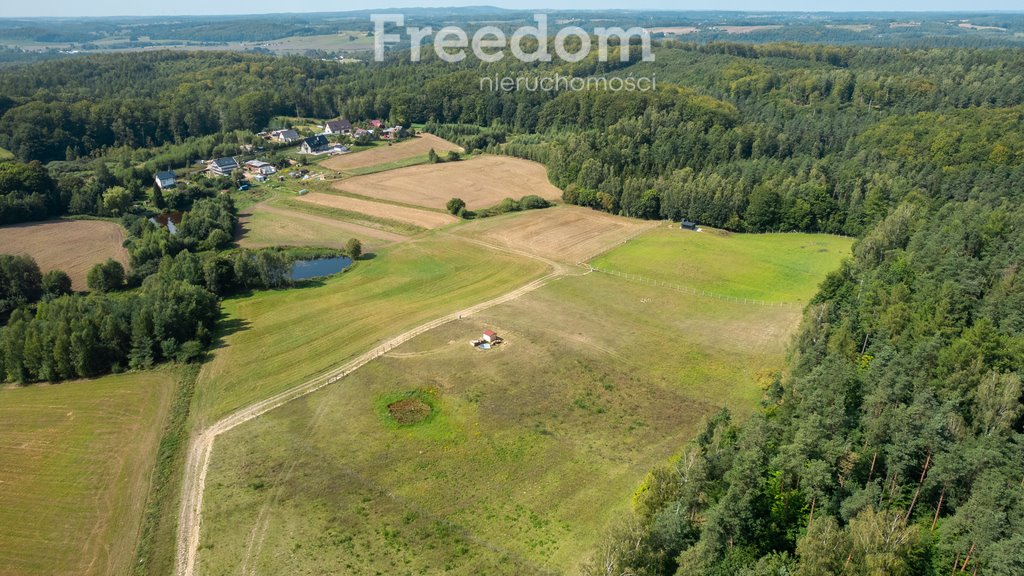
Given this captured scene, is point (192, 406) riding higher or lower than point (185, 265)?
lower

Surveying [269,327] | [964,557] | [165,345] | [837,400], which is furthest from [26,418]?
[964,557]

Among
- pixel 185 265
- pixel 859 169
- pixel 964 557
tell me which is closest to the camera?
pixel 964 557

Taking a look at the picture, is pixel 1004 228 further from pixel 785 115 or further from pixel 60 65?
pixel 60 65

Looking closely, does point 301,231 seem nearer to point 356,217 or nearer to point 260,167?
point 356,217

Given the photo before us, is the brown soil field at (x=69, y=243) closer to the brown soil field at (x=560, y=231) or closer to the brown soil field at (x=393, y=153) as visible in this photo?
the brown soil field at (x=393, y=153)

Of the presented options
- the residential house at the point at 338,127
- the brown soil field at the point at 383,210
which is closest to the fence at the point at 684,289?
the brown soil field at the point at 383,210

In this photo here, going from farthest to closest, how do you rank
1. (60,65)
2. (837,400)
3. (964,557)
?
(60,65) → (837,400) → (964,557)
